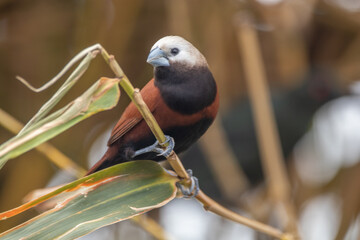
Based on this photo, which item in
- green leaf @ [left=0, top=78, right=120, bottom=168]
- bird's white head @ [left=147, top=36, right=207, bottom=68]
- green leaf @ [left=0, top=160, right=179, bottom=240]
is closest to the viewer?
green leaf @ [left=0, top=78, right=120, bottom=168]

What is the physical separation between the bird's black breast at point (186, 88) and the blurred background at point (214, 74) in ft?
3.66

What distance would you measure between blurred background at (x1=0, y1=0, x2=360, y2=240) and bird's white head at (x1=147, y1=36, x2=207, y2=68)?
3.54 ft

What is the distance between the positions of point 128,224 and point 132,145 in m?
1.41

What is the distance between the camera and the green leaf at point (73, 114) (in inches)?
37.7

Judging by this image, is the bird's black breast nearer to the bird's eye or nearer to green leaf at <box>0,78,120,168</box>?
the bird's eye

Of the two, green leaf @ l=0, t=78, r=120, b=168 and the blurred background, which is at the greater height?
green leaf @ l=0, t=78, r=120, b=168

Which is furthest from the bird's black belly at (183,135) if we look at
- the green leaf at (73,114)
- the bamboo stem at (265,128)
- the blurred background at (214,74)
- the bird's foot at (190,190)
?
the blurred background at (214,74)

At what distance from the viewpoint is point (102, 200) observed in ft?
3.96

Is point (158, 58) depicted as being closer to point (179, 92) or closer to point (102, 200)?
point (179, 92)

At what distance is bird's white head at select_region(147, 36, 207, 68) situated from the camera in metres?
1.35

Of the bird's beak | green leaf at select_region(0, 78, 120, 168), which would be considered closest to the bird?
the bird's beak

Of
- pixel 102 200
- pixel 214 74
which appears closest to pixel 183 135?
pixel 102 200

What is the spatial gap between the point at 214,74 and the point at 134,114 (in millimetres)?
1303

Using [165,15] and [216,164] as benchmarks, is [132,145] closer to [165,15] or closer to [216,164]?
[216,164]
